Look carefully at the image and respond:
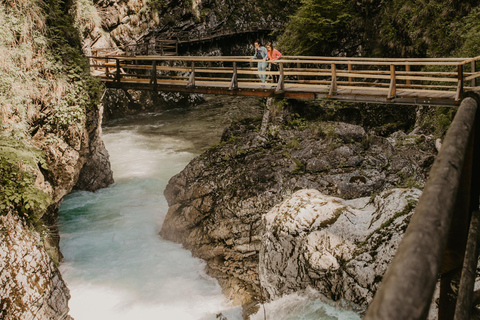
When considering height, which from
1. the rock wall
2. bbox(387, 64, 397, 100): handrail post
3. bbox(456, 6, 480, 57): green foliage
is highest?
bbox(456, 6, 480, 57): green foliage

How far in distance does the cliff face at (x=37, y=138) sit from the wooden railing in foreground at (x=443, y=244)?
7.87 m

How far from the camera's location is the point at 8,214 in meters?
7.39

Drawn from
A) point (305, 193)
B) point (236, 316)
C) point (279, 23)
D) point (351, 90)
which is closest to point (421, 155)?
point (351, 90)

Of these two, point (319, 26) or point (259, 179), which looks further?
point (319, 26)

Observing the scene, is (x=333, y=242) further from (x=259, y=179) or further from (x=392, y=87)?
(x=392, y=87)

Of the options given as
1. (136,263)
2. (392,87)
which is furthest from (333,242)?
(136,263)

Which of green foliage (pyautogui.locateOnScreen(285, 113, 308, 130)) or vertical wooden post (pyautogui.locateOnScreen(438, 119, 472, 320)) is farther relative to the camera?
green foliage (pyautogui.locateOnScreen(285, 113, 308, 130))

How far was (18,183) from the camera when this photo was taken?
7754 mm

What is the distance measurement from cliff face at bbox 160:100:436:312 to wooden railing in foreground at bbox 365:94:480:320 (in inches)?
315

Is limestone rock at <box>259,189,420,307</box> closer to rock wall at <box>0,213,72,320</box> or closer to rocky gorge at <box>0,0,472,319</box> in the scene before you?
rocky gorge at <box>0,0,472,319</box>

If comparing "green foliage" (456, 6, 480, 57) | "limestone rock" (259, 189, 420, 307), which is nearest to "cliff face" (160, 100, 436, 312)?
"limestone rock" (259, 189, 420, 307)

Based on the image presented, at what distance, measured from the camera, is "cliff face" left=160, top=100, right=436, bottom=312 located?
9844 millimetres

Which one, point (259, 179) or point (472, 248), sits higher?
point (472, 248)

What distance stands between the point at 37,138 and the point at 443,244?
430 inches
